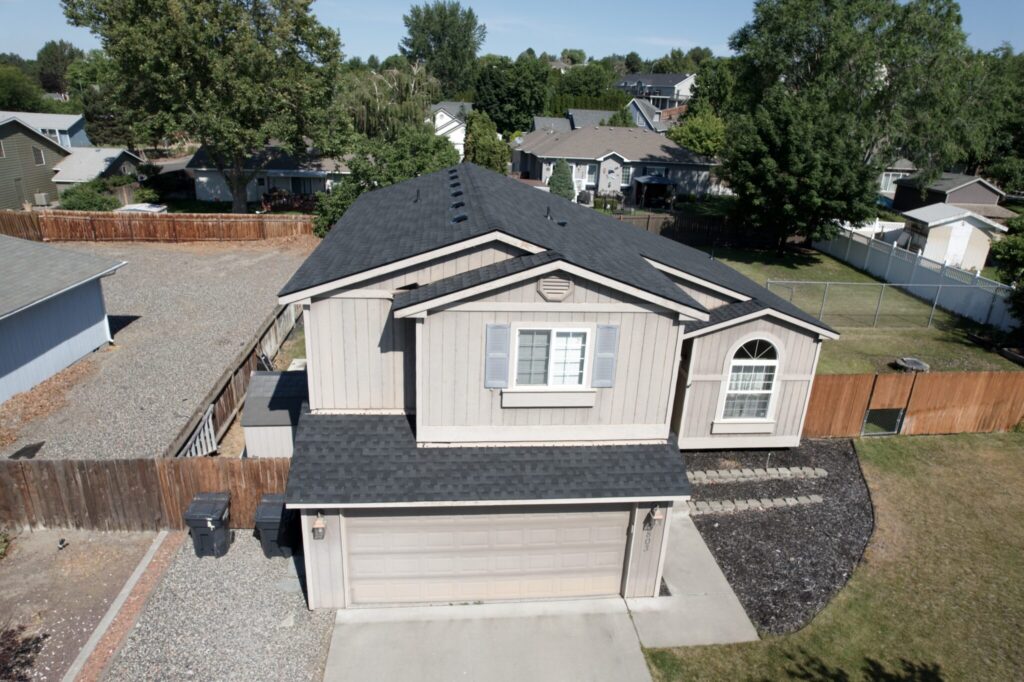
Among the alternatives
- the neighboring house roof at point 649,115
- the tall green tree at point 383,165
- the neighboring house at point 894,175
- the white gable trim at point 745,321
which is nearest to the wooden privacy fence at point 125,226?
the tall green tree at point 383,165

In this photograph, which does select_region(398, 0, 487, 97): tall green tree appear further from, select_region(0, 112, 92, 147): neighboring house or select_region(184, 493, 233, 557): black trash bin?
select_region(184, 493, 233, 557): black trash bin

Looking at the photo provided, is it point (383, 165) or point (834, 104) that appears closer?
point (383, 165)

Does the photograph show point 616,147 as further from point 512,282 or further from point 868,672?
point 868,672

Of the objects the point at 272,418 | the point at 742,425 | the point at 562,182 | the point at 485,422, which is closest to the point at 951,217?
the point at 562,182

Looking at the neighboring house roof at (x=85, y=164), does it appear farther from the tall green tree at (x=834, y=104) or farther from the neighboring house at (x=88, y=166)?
the tall green tree at (x=834, y=104)

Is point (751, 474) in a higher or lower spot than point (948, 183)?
lower
